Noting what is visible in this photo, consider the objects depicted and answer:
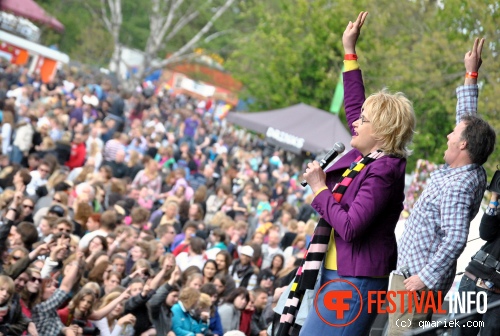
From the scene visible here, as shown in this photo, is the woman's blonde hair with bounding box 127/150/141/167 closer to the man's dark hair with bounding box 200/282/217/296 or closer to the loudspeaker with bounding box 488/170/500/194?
the man's dark hair with bounding box 200/282/217/296

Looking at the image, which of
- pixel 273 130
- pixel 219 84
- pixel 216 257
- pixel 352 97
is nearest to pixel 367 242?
pixel 352 97

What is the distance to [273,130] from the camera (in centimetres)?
2133

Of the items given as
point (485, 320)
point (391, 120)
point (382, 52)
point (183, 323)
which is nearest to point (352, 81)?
point (391, 120)

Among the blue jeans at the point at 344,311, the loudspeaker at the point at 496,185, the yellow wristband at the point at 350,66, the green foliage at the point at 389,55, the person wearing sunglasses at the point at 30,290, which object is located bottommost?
the person wearing sunglasses at the point at 30,290

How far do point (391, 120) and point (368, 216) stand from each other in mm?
481

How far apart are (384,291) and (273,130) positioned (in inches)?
656

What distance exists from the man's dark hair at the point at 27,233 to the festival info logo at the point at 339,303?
19.3 ft

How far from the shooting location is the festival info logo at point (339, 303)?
15.1 ft

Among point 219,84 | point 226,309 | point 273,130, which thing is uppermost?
point 219,84

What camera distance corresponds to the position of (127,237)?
11773 mm

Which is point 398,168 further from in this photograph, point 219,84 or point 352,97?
point 219,84

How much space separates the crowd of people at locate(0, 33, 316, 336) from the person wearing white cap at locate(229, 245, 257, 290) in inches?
0.7

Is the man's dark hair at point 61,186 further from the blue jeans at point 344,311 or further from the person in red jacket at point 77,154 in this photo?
the blue jeans at point 344,311

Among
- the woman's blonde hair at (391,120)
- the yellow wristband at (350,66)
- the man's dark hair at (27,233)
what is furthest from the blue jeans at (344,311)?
→ the man's dark hair at (27,233)
